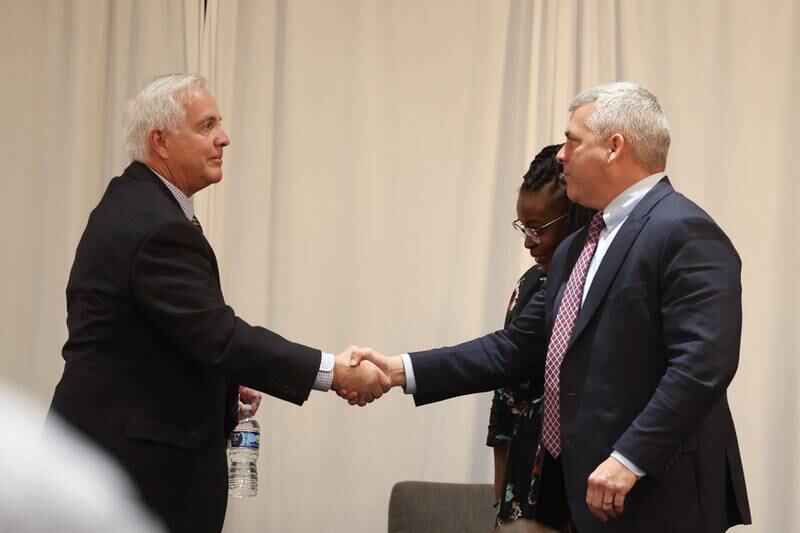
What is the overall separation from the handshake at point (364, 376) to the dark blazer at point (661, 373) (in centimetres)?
86

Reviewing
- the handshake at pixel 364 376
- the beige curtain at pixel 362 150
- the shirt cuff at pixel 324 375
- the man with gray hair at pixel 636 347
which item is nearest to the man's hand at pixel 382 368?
the handshake at pixel 364 376

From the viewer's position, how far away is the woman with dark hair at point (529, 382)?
2.79 metres

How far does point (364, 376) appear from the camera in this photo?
3.20 metres

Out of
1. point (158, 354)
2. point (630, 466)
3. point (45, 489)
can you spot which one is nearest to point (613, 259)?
point (630, 466)

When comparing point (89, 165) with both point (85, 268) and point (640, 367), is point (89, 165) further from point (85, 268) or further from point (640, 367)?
point (640, 367)

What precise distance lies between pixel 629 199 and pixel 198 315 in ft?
3.80

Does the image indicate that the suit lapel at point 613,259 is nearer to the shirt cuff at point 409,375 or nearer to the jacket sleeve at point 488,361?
the jacket sleeve at point 488,361

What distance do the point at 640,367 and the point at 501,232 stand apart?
93.5 inches

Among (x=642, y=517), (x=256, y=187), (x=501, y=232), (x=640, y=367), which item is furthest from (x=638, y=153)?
(x=256, y=187)

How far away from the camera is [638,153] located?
2555 millimetres

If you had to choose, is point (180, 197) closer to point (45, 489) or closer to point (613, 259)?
point (613, 259)

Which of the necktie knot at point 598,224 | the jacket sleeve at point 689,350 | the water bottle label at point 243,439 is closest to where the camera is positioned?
the jacket sleeve at point 689,350

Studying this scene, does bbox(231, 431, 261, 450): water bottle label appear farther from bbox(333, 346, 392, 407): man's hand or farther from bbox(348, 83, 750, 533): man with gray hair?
bbox(348, 83, 750, 533): man with gray hair

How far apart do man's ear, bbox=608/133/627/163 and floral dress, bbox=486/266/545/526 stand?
25.0 inches
